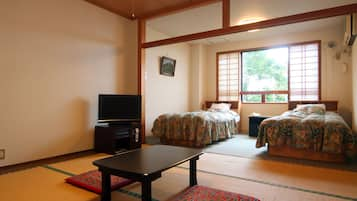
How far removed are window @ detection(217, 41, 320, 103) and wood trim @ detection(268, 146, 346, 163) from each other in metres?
2.61

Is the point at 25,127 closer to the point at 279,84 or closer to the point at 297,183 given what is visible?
the point at 297,183

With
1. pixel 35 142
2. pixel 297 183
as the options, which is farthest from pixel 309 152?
pixel 35 142

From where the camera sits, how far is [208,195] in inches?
79.7

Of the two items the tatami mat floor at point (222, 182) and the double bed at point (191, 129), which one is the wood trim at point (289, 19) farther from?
the tatami mat floor at point (222, 182)

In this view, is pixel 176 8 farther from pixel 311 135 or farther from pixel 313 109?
pixel 313 109

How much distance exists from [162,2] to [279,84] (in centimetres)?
394

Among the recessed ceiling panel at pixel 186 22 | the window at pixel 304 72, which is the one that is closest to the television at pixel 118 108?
the recessed ceiling panel at pixel 186 22

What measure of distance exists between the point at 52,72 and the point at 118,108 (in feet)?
3.90

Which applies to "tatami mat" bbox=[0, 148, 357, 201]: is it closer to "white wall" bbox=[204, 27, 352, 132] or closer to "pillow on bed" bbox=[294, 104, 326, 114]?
"pillow on bed" bbox=[294, 104, 326, 114]

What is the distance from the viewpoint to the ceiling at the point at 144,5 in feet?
12.8

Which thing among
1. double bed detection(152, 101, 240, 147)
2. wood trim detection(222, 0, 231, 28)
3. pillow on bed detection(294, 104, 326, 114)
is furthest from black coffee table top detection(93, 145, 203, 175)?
pillow on bed detection(294, 104, 326, 114)

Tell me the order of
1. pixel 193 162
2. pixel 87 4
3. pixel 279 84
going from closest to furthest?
pixel 193 162, pixel 87 4, pixel 279 84

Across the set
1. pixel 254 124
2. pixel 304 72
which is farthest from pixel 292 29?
pixel 254 124

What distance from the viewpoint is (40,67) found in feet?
10.7
